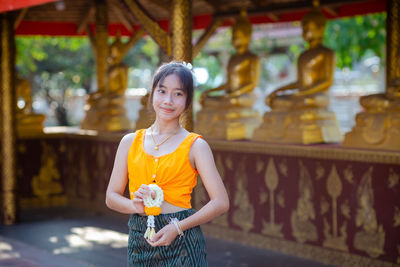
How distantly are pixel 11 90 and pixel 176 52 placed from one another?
114 inches

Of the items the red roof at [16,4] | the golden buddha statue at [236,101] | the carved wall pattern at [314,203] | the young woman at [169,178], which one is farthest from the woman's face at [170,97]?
A: the golden buddha statue at [236,101]

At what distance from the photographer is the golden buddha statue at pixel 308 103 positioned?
18.0 ft

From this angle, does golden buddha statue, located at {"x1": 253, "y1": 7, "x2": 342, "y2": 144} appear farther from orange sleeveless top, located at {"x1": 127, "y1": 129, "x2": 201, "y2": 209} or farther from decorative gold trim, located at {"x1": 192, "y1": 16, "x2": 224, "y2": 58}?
orange sleeveless top, located at {"x1": 127, "y1": 129, "x2": 201, "y2": 209}

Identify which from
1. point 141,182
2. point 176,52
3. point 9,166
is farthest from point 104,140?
point 141,182

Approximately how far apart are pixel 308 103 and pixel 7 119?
297cm

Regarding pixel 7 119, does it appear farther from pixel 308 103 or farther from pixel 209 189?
pixel 209 189

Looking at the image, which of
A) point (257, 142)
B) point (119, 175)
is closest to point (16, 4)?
point (257, 142)

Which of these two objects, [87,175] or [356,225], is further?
[87,175]

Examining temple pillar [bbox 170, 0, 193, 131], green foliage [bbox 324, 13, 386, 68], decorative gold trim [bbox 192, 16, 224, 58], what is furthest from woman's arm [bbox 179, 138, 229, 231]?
green foliage [bbox 324, 13, 386, 68]

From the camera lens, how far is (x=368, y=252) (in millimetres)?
4688

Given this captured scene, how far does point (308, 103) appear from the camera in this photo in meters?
5.68

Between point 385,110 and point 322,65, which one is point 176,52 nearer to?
point 385,110

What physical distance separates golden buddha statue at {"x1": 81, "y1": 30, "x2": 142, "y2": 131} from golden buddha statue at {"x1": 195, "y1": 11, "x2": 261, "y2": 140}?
137 centimetres

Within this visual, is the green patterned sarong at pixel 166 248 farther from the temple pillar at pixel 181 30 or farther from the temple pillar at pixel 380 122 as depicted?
the temple pillar at pixel 380 122
